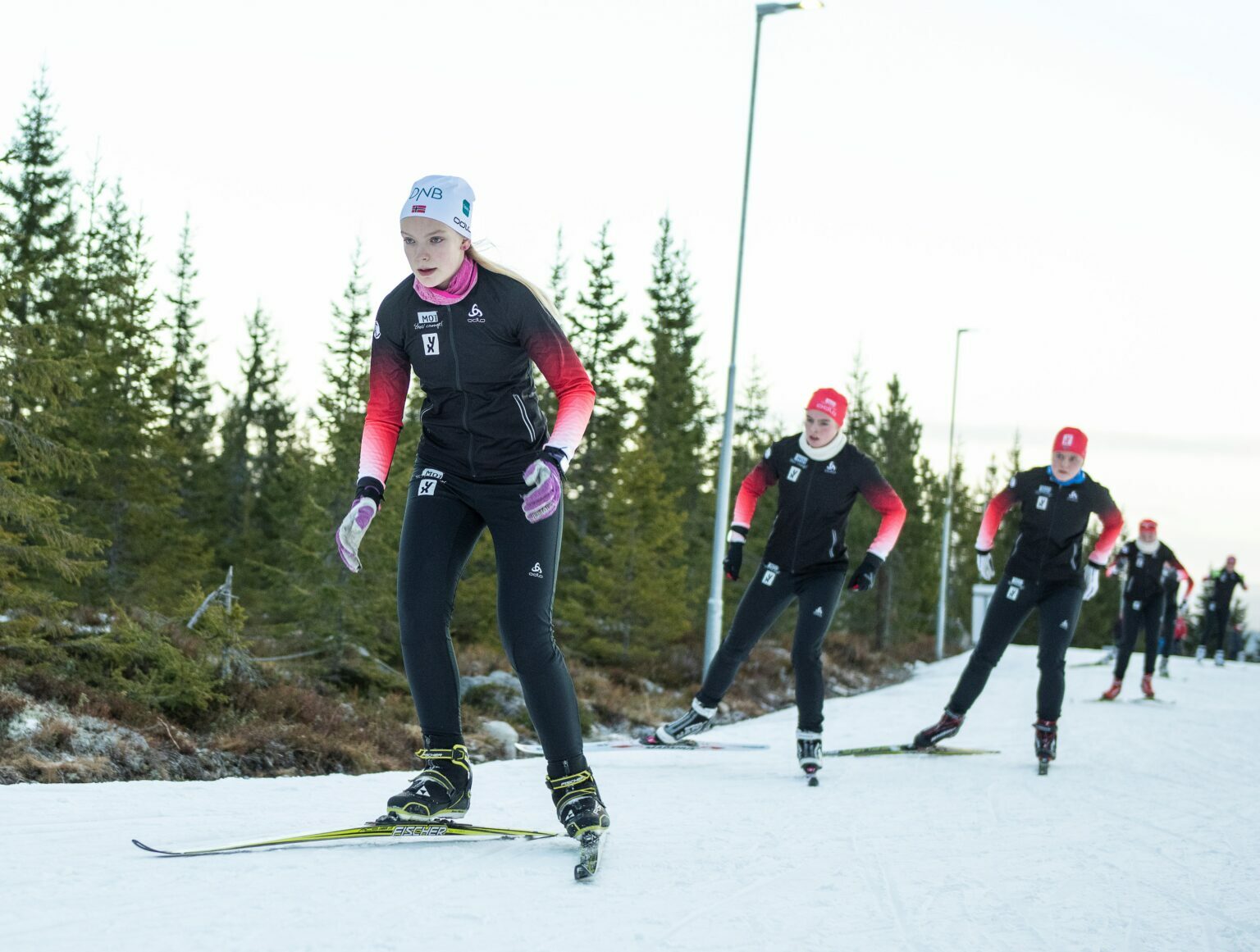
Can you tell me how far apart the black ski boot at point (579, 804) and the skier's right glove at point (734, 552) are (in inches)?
139

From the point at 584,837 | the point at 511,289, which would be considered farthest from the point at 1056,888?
the point at 511,289

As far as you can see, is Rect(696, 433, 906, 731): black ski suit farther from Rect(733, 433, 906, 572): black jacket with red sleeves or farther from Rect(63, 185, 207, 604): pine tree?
Rect(63, 185, 207, 604): pine tree

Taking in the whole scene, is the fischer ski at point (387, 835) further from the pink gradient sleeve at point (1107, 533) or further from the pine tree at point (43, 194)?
the pine tree at point (43, 194)

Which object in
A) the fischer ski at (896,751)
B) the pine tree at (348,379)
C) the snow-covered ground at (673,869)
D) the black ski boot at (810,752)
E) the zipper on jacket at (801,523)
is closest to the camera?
the snow-covered ground at (673,869)

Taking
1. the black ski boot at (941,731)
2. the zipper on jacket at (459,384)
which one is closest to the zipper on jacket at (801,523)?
the black ski boot at (941,731)

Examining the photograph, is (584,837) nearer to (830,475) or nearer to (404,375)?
(404,375)

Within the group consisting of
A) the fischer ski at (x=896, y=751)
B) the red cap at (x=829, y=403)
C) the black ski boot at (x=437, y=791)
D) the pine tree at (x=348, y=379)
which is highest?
the pine tree at (x=348, y=379)

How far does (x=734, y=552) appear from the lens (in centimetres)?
782

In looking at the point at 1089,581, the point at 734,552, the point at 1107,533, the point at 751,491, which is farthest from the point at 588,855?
the point at 1107,533

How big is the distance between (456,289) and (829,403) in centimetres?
401

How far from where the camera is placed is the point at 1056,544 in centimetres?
848

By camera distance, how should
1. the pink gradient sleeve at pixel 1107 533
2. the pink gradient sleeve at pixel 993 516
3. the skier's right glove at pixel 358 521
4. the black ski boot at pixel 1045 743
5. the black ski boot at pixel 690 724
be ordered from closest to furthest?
the skier's right glove at pixel 358 521, the black ski boot at pixel 690 724, the black ski boot at pixel 1045 743, the pink gradient sleeve at pixel 1107 533, the pink gradient sleeve at pixel 993 516

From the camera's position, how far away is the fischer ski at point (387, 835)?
3850 millimetres

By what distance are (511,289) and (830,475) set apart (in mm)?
3863
